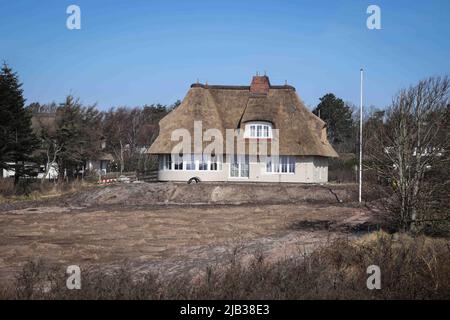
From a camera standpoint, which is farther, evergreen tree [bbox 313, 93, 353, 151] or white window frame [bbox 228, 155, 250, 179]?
evergreen tree [bbox 313, 93, 353, 151]

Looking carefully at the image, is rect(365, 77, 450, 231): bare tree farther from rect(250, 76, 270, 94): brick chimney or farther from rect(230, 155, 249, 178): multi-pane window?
rect(250, 76, 270, 94): brick chimney

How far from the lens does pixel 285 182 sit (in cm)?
4619

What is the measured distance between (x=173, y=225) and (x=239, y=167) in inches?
860

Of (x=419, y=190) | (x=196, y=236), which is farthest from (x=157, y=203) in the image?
(x=419, y=190)

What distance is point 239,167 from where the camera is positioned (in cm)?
4719

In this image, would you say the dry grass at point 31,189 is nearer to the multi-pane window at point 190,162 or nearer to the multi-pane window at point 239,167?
the multi-pane window at point 190,162

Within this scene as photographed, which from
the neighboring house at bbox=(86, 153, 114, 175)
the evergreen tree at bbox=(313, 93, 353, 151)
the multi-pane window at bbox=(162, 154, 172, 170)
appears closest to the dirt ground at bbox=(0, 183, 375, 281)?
the multi-pane window at bbox=(162, 154, 172, 170)

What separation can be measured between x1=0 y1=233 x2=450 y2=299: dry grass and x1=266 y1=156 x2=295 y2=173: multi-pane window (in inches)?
1374

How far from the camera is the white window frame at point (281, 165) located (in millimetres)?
46594

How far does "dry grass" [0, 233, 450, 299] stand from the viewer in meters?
8.41

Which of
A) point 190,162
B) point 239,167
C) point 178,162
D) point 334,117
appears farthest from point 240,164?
point 334,117

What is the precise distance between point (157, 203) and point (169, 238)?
57.7 feet

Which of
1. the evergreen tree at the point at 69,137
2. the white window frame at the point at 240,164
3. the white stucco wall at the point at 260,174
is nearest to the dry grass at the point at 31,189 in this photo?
the evergreen tree at the point at 69,137

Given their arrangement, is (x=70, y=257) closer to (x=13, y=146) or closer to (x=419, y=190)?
(x=419, y=190)
